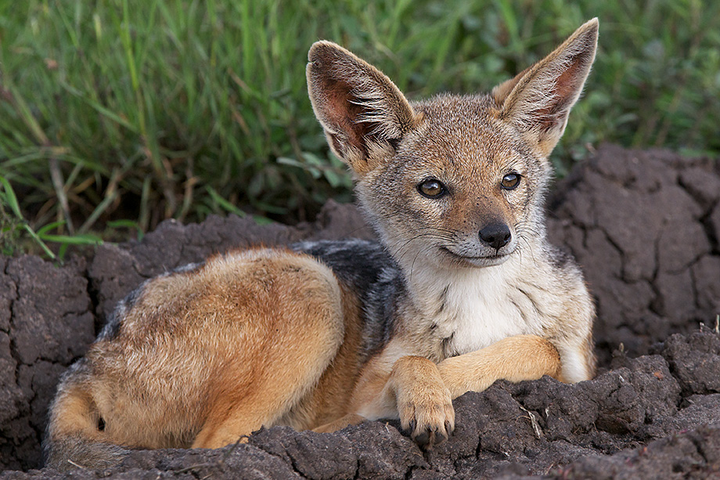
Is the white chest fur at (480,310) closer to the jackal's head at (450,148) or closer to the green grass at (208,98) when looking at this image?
the jackal's head at (450,148)

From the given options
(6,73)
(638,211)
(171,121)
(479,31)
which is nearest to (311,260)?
(171,121)

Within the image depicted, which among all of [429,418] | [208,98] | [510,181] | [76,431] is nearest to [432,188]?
A: [510,181]

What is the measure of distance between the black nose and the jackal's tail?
2313mm

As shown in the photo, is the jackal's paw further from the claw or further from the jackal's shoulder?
the jackal's shoulder

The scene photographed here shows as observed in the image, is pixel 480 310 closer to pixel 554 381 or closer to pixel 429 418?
pixel 554 381

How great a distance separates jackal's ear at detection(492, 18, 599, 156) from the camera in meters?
4.57

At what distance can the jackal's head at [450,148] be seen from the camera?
4.26m

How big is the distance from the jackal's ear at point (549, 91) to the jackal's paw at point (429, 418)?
1.94 m

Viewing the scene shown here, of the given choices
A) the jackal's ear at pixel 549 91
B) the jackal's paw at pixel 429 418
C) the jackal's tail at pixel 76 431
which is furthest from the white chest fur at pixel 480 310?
the jackal's tail at pixel 76 431

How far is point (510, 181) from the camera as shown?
446 centimetres

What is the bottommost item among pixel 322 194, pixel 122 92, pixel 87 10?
pixel 322 194

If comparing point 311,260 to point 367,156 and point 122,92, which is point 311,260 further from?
point 122,92

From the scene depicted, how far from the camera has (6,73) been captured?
6895 mm

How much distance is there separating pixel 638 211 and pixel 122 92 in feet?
16.3
